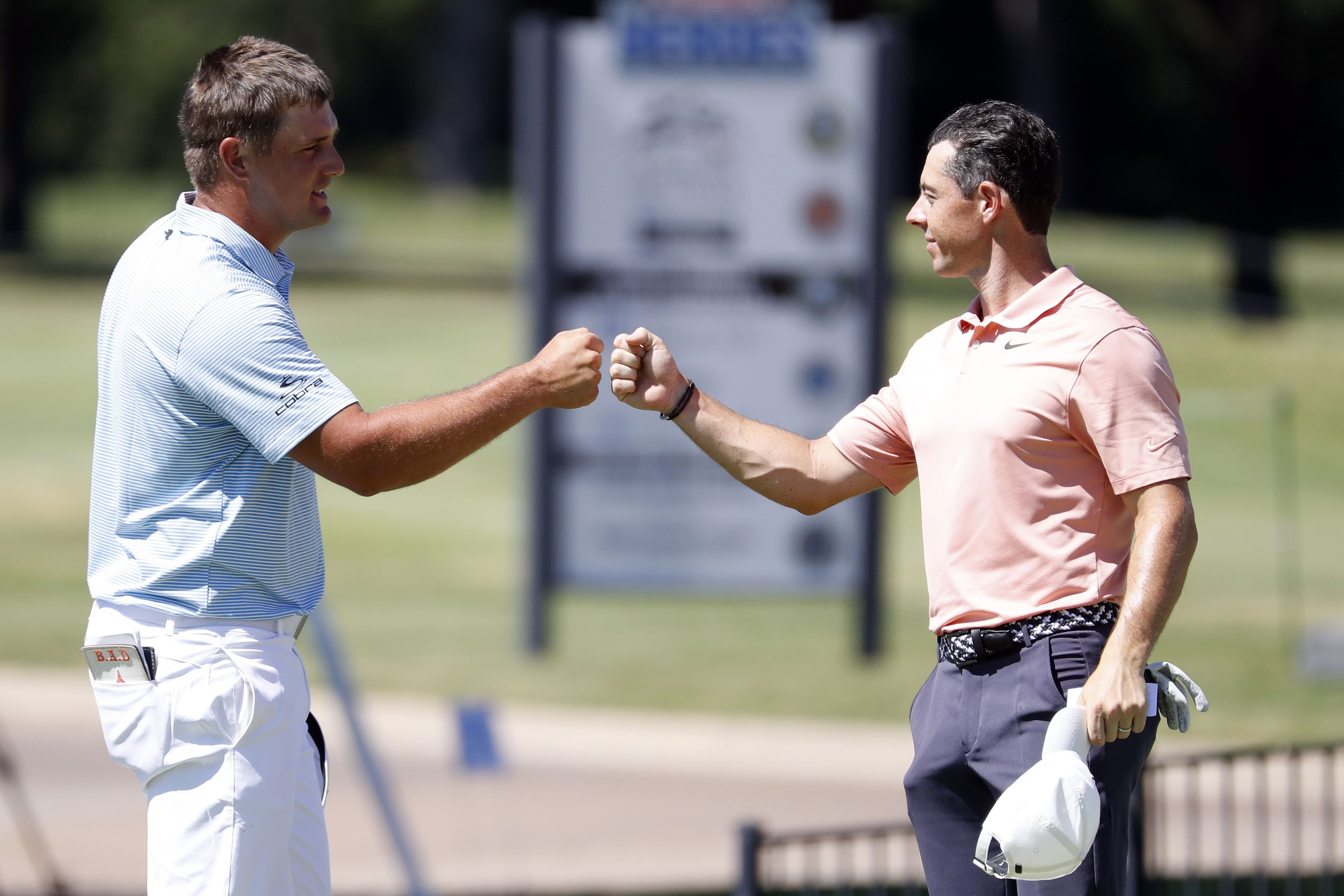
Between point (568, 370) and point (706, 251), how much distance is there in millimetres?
8007

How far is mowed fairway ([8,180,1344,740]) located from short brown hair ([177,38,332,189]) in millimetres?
7922

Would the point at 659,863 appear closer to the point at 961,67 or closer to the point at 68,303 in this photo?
the point at 68,303

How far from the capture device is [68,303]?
28328 millimetres

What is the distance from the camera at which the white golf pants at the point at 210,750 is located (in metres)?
2.90

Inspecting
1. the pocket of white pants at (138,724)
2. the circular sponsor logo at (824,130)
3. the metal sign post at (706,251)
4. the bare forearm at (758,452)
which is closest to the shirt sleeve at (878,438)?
the bare forearm at (758,452)

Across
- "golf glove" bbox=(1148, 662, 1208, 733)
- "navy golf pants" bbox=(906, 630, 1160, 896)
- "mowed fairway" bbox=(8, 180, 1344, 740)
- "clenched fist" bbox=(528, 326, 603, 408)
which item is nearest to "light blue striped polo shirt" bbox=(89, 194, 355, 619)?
"clenched fist" bbox=(528, 326, 603, 408)

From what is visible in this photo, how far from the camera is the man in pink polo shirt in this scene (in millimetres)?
2898

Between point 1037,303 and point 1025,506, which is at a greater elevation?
point 1037,303

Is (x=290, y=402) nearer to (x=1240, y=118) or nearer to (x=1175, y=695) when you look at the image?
(x=1175, y=695)

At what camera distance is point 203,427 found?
293 cm

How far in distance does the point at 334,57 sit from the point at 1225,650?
118ft

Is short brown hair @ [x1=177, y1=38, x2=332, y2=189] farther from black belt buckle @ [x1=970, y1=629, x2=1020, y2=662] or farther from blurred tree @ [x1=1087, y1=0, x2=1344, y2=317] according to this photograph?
blurred tree @ [x1=1087, y1=0, x2=1344, y2=317]

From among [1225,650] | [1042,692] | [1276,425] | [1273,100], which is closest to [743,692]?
[1225,650]

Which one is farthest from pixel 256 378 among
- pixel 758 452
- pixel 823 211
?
pixel 823 211
